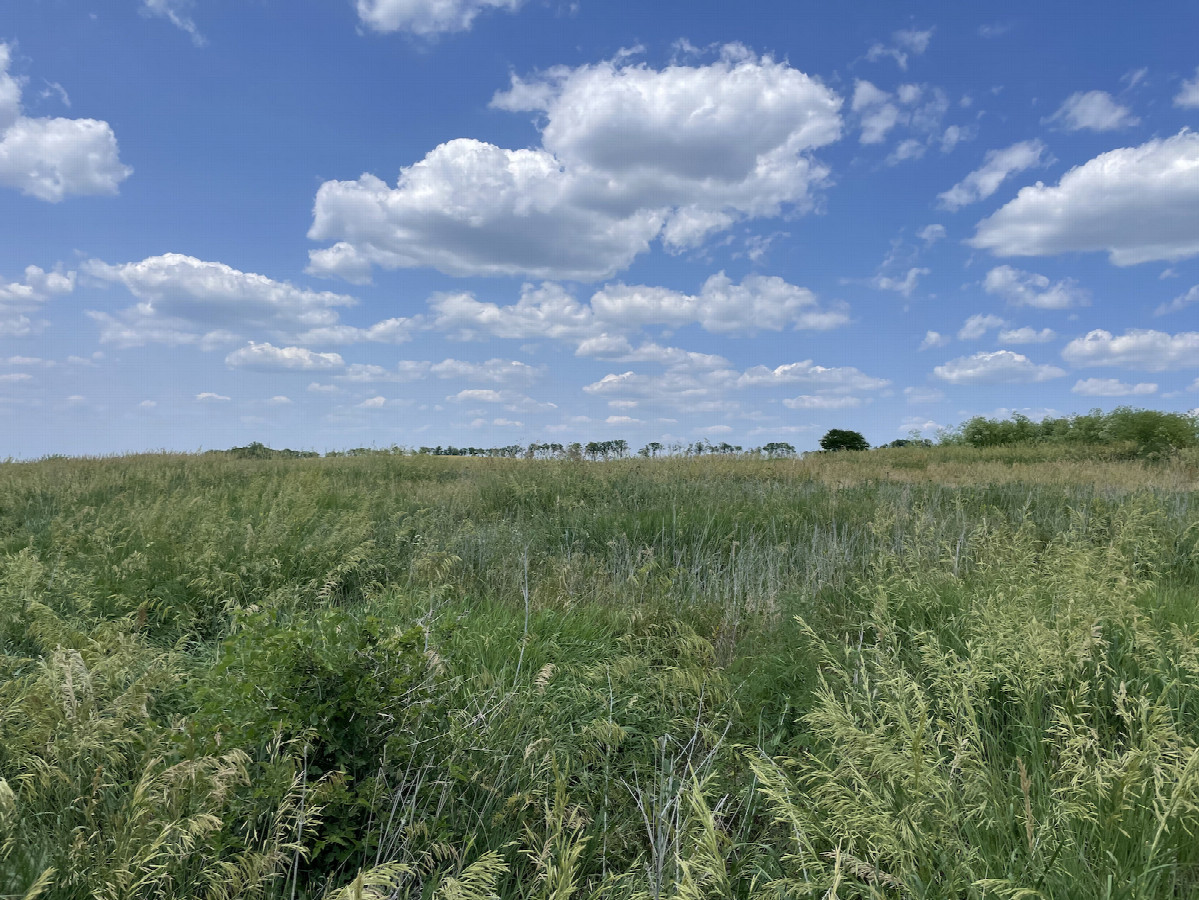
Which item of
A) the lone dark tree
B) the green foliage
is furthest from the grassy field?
the lone dark tree

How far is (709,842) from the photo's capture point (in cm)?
139

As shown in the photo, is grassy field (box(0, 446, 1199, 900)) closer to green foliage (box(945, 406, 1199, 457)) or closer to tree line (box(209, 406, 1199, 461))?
tree line (box(209, 406, 1199, 461))

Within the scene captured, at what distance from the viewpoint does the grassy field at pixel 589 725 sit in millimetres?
1829

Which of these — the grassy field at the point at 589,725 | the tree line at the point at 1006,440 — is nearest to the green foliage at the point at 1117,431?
the tree line at the point at 1006,440

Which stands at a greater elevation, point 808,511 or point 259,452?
point 259,452

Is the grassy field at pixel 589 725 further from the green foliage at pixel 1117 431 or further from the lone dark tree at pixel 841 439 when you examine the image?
the lone dark tree at pixel 841 439

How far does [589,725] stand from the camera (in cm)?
312

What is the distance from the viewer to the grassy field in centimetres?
183

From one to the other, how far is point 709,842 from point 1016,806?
1430 millimetres

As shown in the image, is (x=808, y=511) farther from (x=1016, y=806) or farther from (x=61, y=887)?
(x=61, y=887)

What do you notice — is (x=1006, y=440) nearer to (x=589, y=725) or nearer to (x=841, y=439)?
(x=841, y=439)

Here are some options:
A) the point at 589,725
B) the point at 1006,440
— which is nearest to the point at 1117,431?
the point at 1006,440

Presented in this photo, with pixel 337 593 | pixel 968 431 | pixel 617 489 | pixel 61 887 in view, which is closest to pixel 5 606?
pixel 337 593

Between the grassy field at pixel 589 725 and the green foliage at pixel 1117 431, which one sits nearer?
the grassy field at pixel 589 725
